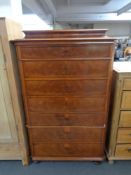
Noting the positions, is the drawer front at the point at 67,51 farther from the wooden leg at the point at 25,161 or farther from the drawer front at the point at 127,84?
the wooden leg at the point at 25,161

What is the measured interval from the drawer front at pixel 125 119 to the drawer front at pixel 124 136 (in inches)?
2.4

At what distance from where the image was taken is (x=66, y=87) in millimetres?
1338

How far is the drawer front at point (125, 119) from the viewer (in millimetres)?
1431

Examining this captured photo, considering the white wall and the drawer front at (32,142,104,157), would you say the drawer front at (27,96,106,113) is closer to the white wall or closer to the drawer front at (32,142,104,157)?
the drawer front at (32,142,104,157)

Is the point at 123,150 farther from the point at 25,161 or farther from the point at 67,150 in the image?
the point at 25,161

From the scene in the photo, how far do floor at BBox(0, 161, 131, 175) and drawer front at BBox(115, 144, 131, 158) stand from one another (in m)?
0.13

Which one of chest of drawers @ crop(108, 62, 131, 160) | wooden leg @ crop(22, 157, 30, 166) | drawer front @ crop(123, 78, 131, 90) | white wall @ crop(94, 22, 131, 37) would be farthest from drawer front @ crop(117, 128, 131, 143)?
white wall @ crop(94, 22, 131, 37)

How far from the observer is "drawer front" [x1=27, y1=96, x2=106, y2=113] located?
1375mm

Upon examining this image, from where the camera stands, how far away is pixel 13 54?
51.4 inches

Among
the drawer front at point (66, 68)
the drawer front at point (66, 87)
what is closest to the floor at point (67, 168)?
the drawer front at point (66, 87)

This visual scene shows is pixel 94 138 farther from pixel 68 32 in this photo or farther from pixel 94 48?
pixel 68 32

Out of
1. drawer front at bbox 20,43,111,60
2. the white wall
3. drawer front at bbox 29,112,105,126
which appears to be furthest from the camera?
the white wall

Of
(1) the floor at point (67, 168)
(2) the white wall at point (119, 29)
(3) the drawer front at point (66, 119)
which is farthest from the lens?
(2) the white wall at point (119, 29)

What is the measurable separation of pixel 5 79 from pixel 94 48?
0.83 m
